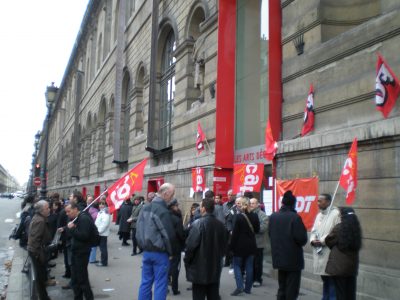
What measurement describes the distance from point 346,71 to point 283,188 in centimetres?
255

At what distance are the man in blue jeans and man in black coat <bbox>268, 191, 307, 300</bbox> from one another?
1584mm

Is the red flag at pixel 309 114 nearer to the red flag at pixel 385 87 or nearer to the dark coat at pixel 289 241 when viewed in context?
the red flag at pixel 385 87

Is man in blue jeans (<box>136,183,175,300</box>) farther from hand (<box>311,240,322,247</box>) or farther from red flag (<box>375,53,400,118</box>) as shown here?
red flag (<box>375,53,400,118</box>)

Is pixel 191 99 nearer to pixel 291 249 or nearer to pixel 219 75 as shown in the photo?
pixel 219 75

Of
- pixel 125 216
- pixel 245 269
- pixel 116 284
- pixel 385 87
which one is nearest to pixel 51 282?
pixel 116 284

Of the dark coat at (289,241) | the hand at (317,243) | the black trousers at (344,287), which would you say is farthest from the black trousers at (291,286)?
the black trousers at (344,287)

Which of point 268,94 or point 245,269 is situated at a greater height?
point 268,94

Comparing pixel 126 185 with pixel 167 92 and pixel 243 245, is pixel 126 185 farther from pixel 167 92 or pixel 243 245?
pixel 167 92

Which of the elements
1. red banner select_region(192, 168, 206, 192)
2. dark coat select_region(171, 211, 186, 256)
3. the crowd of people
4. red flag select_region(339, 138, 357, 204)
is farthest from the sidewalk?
red banner select_region(192, 168, 206, 192)

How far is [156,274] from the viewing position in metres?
5.98

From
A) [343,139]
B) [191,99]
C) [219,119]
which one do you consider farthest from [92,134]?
[343,139]

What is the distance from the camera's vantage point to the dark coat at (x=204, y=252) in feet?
18.8

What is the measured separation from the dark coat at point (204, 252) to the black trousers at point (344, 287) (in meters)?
1.57

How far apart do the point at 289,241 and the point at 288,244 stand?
45 mm
